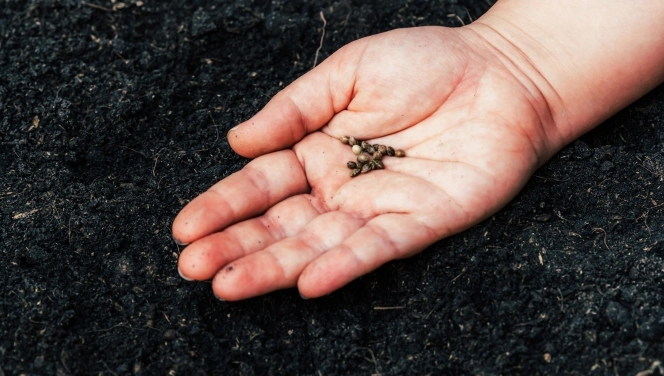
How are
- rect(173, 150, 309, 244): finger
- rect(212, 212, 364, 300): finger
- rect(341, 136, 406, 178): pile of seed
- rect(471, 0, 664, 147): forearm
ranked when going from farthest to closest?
rect(471, 0, 664, 147): forearm, rect(341, 136, 406, 178): pile of seed, rect(173, 150, 309, 244): finger, rect(212, 212, 364, 300): finger

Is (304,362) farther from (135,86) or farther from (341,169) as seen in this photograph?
(135,86)

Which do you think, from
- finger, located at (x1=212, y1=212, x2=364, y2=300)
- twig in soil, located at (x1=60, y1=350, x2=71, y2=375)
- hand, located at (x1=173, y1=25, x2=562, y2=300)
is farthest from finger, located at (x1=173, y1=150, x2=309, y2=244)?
twig in soil, located at (x1=60, y1=350, x2=71, y2=375)

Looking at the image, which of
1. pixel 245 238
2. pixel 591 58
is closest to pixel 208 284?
pixel 245 238

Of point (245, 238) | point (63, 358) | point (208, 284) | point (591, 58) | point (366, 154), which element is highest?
point (591, 58)

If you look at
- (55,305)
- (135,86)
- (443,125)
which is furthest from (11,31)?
(443,125)

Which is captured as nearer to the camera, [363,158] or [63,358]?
[63,358]

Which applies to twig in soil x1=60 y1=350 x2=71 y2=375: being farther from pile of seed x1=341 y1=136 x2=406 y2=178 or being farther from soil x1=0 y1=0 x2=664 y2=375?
pile of seed x1=341 y1=136 x2=406 y2=178

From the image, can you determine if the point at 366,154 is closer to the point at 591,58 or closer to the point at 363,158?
the point at 363,158
